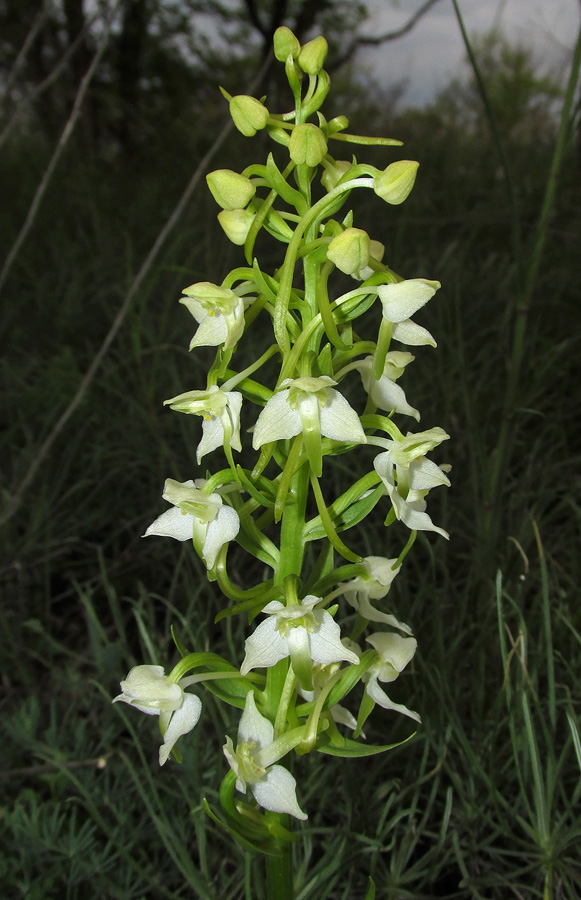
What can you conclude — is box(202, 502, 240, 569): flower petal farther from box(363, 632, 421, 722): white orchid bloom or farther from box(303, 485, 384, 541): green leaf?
box(363, 632, 421, 722): white orchid bloom

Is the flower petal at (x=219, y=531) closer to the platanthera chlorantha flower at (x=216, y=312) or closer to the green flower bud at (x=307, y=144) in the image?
the platanthera chlorantha flower at (x=216, y=312)

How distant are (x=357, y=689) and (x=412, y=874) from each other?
288mm

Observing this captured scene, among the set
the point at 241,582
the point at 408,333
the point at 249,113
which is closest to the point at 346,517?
the point at 408,333

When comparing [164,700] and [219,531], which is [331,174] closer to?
[219,531]

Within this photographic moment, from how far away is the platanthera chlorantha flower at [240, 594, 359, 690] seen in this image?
62 centimetres

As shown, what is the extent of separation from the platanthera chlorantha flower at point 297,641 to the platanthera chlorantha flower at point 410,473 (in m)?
0.12

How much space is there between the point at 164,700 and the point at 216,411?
284mm

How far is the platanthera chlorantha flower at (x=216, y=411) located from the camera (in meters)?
0.66

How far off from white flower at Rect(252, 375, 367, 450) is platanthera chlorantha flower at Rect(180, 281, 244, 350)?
84 millimetres

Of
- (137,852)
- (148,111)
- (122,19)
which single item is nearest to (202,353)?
(137,852)

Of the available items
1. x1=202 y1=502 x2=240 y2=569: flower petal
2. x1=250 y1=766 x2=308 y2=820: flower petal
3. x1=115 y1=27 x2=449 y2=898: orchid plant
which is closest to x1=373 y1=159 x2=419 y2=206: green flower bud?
x1=115 y1=27 x2=449 y2=898: orchid plant

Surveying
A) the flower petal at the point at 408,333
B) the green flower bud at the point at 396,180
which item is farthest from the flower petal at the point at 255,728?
the green flower bud at the point at 396,180

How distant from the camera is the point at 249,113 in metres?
0.68

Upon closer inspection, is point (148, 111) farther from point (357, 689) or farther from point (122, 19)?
point (357, 689)
